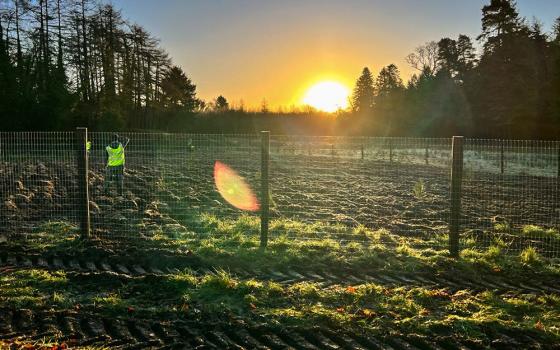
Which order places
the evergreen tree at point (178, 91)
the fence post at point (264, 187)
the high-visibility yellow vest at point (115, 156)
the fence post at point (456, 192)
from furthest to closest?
the evergreen tree at point (178, 91)
the high-visibility yellow vest at point (115, 156)
the fence post at point (264, 187)
the fence post at point (456, 192)

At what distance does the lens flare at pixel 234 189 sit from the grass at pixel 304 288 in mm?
3438

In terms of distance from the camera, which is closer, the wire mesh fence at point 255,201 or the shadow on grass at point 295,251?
the shadow on grass at point 295,251

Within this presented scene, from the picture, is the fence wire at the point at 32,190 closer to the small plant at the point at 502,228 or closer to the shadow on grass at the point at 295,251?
the shadow on grass at the point at 295,251

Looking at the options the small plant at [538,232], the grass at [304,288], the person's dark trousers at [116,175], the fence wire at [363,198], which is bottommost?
the grass at [304,288]

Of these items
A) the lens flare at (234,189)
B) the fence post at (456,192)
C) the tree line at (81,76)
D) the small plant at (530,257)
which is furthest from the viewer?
the tree line at (81,76)

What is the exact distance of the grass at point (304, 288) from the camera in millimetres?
4656

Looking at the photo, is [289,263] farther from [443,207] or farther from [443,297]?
[443,207]

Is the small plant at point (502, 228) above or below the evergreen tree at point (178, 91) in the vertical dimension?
below

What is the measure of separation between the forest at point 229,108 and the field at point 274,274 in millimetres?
22257

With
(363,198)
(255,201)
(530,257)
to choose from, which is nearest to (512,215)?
(363,198)

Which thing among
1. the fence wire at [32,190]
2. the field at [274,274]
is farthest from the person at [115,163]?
the fence wire at [32,190]

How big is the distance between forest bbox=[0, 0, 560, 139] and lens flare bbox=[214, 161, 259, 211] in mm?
16462

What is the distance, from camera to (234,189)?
13719mm

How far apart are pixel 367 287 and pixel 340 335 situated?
1352 mm
